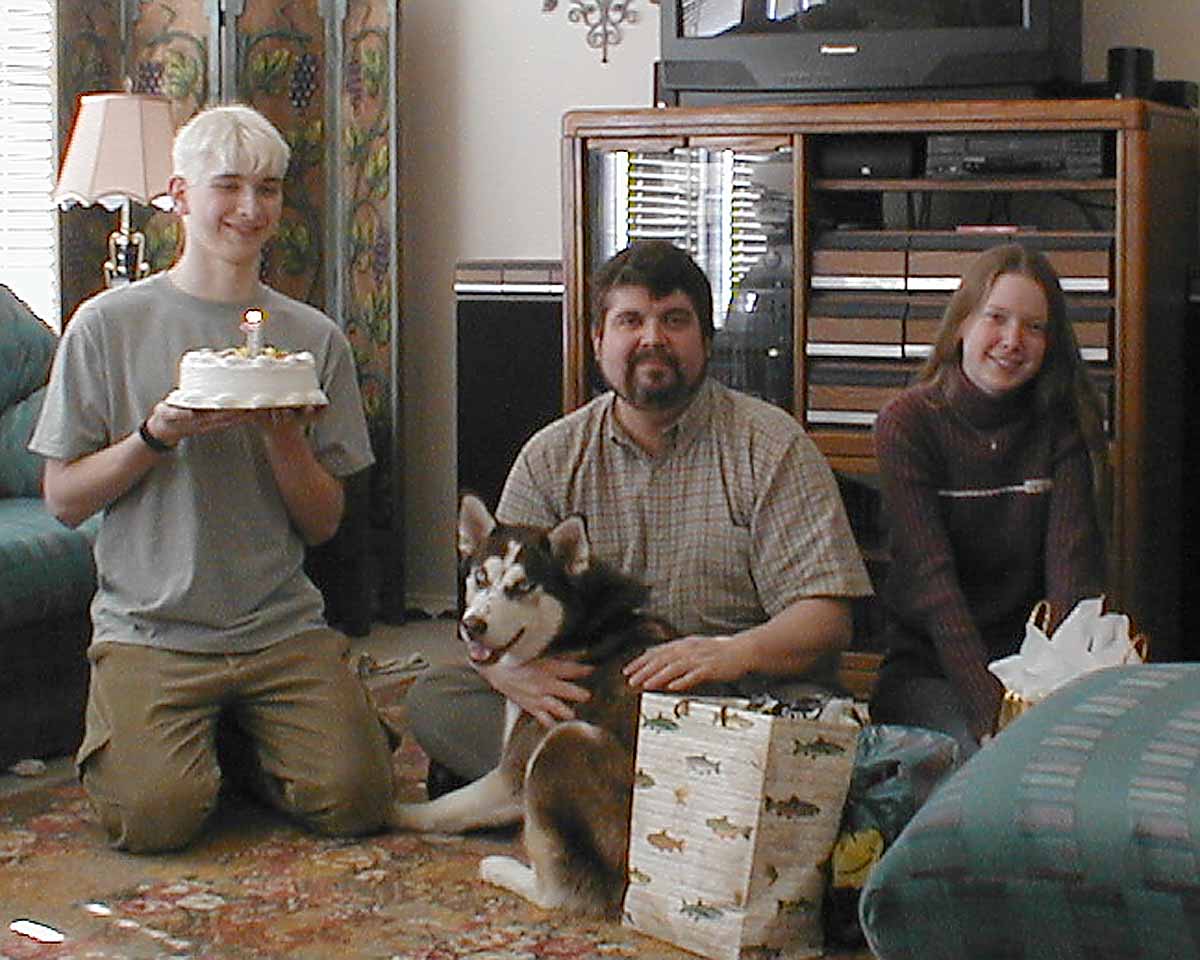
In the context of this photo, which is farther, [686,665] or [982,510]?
[982,510]

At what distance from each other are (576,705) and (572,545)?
0.72 ft

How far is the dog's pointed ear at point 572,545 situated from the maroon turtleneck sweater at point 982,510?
529 millimetres

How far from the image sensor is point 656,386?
9.64ft

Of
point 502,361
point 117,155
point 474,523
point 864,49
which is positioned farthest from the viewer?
point 502,361

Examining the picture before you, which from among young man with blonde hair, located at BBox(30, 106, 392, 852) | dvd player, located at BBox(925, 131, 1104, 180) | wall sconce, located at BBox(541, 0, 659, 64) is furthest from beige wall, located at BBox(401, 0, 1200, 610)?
young man with blonde hair, located at BBox(30, 106, 392, 852)

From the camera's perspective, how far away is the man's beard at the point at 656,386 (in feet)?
9.63

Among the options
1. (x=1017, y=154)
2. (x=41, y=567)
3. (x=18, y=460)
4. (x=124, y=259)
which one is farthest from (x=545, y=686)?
(x=124, y=259)

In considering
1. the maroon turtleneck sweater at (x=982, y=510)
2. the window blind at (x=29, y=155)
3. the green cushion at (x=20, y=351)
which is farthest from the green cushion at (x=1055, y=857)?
the window blind at (x=29, y=155)

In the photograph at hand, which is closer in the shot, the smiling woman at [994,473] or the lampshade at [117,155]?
the smiling woman at [994,473]

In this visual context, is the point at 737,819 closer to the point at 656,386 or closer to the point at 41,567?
the point at 656,386

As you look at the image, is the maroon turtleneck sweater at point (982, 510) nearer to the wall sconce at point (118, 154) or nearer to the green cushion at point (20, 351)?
the green cushion at point (20, 351)

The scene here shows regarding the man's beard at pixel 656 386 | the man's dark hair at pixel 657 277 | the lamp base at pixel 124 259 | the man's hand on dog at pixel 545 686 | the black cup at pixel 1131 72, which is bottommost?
the man's hand on dog at pixel 545 686

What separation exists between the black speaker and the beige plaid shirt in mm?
1621

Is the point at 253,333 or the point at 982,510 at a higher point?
the point at 253,333
